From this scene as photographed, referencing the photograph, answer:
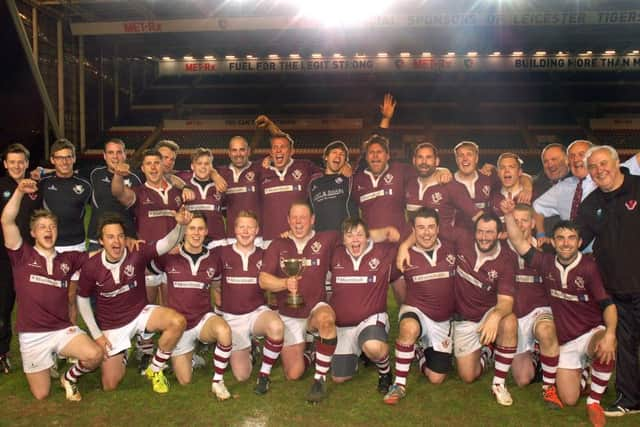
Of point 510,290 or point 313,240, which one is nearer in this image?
point 510,290

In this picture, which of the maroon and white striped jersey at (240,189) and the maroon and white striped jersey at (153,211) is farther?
the maroon and white striped jersey at (240,189)

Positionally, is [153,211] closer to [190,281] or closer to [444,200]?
[190,281]

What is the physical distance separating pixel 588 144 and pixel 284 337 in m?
3.26

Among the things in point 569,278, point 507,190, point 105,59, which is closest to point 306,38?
point 105,59

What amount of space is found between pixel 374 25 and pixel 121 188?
41.7 feet

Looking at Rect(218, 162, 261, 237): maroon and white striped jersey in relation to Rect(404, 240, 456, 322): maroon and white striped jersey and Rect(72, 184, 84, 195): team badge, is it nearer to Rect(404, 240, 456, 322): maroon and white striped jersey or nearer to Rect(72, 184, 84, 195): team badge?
Rect(72, 184, 84, 195): team badge

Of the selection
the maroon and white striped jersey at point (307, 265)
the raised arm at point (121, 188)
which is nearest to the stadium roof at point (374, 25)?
the raised arm at point (121, 188)

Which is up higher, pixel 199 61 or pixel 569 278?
pixel 199 61

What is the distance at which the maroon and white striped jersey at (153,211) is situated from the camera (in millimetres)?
5426

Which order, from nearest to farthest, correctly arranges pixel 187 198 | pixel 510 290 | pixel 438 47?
pixel 510 290
pixel 187 198
pixel 438 47

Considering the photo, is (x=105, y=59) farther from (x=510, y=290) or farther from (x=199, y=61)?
(x=510, y=290)

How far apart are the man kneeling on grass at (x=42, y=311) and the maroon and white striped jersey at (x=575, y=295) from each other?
144 inches

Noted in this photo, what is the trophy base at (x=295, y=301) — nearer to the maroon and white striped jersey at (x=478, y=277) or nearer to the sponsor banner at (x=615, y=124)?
the maroon and white striped jersey at (x=478, y=277)

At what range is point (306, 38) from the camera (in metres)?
20.1
